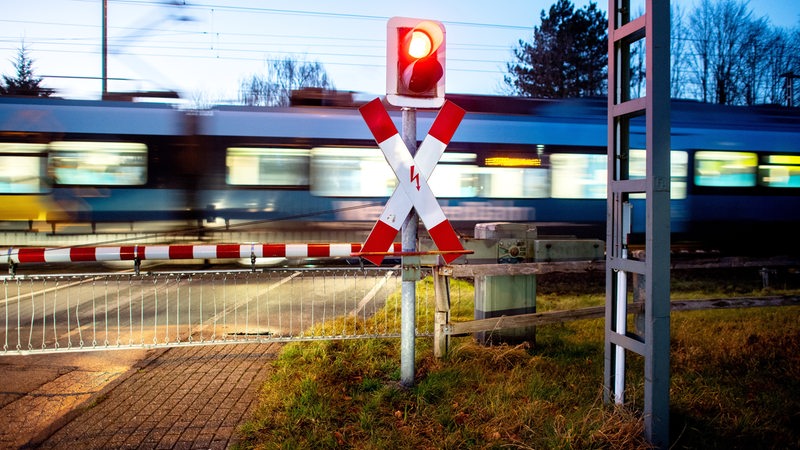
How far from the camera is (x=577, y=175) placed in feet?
43.9

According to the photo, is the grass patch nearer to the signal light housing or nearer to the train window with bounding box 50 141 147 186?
the signal light housing

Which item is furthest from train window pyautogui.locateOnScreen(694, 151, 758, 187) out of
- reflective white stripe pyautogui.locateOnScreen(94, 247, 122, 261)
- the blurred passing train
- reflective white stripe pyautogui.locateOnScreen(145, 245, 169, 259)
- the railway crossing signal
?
reflective white stripe pyautogui.locateOnScreen(94, 247, 122, 261)

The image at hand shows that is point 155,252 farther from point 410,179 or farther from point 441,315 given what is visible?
point 410,179

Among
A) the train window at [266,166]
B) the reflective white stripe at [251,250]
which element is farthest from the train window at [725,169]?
the reflective white stripe at [251,250]

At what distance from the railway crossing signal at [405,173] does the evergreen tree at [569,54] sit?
3338 cm

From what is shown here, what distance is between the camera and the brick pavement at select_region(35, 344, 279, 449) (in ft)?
11.3

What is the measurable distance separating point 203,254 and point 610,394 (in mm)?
4670

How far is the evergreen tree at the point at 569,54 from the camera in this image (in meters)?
35.1

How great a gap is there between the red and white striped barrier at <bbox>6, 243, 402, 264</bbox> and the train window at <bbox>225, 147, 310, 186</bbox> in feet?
19.9

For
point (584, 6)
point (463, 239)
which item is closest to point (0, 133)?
point (463, 239)

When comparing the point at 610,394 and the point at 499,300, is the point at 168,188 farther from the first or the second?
the point at 610,394

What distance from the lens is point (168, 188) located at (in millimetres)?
12211

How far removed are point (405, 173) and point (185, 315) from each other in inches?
193

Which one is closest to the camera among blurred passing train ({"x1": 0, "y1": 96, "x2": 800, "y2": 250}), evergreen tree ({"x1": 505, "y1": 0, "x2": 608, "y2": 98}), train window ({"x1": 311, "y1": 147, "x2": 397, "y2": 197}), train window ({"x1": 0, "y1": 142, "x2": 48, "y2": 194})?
train window ({"x1": 0, "y1": 142, "x2": 48, "y2": 194})
